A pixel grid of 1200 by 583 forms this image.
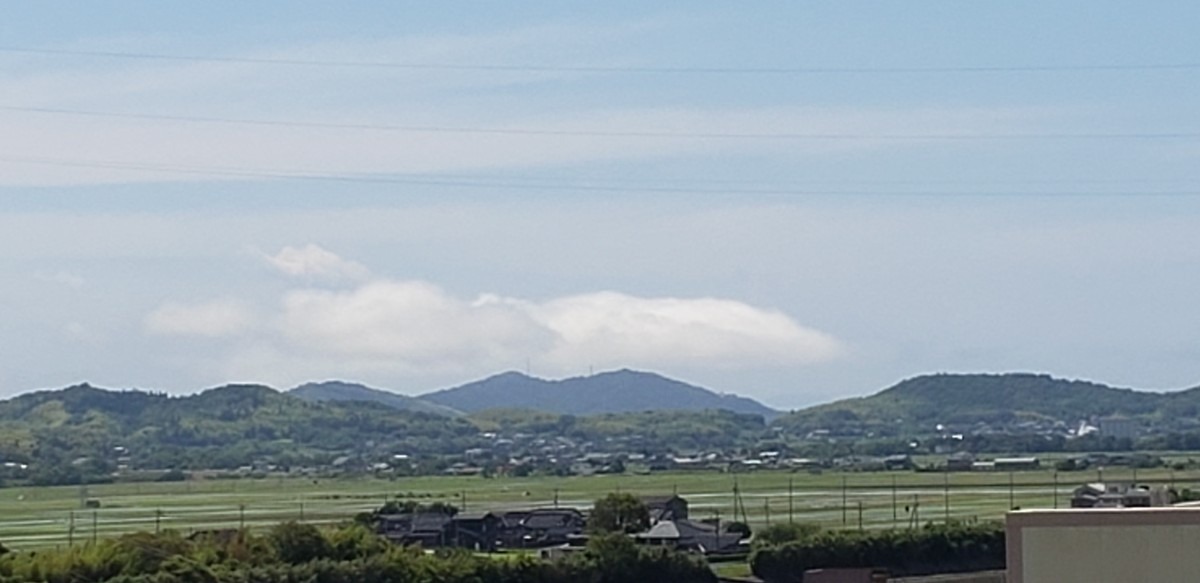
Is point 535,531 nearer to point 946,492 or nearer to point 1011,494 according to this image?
point 1011,494

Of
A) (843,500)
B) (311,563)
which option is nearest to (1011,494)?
(843,500)

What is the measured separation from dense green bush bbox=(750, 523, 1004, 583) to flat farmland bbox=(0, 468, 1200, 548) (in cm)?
756

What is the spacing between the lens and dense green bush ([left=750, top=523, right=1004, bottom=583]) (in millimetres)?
48656

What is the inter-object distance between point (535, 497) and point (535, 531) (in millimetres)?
31097

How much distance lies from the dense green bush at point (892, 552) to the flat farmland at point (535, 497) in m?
7.56

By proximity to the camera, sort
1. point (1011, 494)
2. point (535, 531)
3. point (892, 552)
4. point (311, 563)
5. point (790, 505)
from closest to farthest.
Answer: point (311, 563), point (892, 552), point (535, 531), point (1011, 494), point (790, 505)

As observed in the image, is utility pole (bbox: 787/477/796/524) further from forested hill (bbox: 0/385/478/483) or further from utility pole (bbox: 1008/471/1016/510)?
forested hill (bbox: 0/385/478/483)

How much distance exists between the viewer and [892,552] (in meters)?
49.8

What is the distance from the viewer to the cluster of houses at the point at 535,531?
5466 centimetres

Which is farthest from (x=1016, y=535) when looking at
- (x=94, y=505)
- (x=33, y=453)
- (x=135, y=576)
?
(x=33, y=453)

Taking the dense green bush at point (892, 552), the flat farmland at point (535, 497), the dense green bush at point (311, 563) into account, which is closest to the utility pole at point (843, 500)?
the flat farmland at point (535, 497)

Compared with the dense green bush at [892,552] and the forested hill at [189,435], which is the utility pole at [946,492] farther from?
the forested hill at [189,435]

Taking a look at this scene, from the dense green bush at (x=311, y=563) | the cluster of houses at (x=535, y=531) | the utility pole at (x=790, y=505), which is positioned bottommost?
the dense green bush at (x=311, y=563)

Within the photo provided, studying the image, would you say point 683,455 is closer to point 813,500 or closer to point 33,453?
point 33,453
